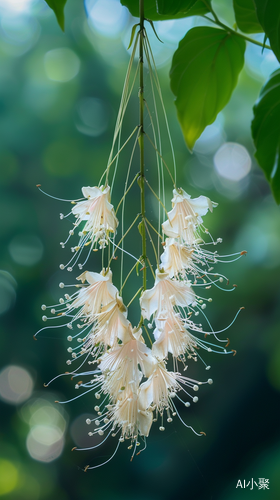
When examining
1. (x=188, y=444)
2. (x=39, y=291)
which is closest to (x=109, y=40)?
(x=39, y=291)

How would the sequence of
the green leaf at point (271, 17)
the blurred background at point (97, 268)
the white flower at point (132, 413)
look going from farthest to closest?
the blurred background at point (97, 268), the white flower at point (132, 413), the green leaf at point (271, 17)

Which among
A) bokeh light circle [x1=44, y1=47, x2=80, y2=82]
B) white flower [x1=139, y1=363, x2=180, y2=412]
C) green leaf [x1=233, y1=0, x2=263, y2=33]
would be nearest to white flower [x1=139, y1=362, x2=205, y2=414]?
white flower [x1=139, y1=363, x2=180, y2=412]

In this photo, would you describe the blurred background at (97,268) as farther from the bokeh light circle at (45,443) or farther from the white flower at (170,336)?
the white flower at (170,336)

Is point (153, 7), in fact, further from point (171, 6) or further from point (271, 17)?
point (271, 17)

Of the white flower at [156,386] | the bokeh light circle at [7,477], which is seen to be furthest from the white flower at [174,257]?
the bokeh light circle at [7,477]

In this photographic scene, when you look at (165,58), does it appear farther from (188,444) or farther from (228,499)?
(228,499)

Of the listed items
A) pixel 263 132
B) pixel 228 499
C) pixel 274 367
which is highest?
pixel 263 132
